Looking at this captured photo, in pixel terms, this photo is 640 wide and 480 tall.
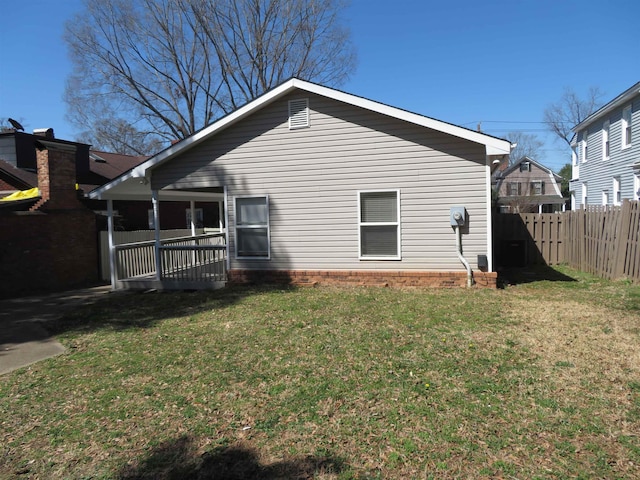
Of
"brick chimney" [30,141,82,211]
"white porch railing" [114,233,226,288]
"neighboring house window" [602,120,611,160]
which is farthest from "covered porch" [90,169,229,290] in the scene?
"neighboring house window" [602,120,611,160]

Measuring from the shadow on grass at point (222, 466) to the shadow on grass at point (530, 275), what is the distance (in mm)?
7414

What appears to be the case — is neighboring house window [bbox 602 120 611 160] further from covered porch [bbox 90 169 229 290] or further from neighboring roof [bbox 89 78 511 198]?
covered porch [bbox 90 169 229 290]

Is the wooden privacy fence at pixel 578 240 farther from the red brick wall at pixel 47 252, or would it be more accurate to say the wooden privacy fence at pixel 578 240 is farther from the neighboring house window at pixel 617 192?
the red brick wall at pixel 47 252

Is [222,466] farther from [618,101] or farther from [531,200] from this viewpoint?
[531,200]

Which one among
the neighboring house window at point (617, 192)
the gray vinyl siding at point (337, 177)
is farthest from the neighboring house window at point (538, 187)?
the gray vinyl siding at point (337, 177)

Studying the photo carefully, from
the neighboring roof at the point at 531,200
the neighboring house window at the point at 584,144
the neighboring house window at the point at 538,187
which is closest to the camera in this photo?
the neighboring house window at the point at 584,144

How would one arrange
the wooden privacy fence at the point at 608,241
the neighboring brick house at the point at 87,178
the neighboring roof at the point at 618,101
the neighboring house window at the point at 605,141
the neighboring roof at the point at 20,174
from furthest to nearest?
the neighboring house window at the point at 605,141
the neighboring roof at the point at 618,101
the neighboring roof at the point at 20,174
the neighboring brick house at the point at 87,178
the wooden privacy fence at the point at 608,241

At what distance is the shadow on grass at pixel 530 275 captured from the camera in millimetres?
10192

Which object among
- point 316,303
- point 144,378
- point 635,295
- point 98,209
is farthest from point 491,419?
point 98,209

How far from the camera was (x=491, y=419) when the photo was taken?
3621 millimetres

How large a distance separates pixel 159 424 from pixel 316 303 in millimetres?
4473

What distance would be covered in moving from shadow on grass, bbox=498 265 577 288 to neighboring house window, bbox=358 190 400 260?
2519mm

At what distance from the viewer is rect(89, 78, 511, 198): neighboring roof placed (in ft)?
28.2

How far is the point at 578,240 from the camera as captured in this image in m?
12.0
